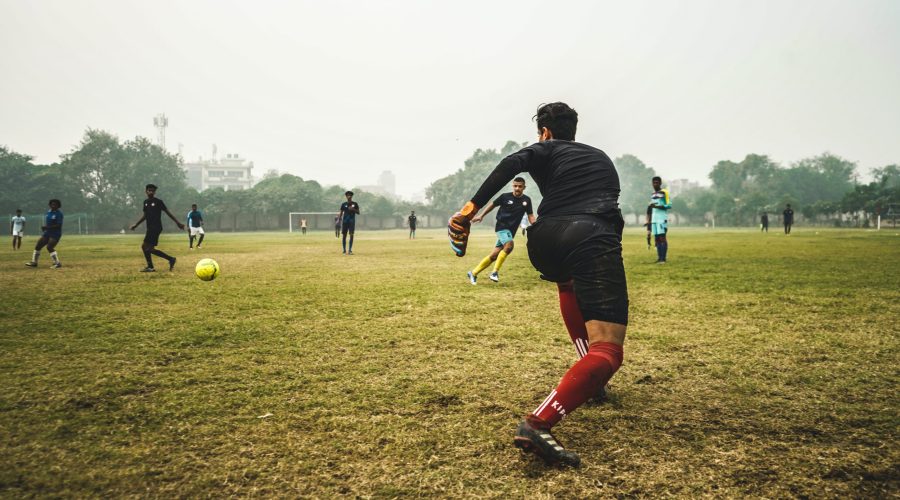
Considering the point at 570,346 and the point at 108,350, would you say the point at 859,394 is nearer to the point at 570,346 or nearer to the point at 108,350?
the point at 570,346

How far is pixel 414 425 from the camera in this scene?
3215 millimetres

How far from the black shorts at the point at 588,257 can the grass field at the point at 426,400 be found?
0.85 metres

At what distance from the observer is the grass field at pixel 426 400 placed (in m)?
2.55

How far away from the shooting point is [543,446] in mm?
2697

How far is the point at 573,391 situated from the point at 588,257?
842mm

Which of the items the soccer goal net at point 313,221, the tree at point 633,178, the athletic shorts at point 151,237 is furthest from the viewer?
the tree at point 633,178

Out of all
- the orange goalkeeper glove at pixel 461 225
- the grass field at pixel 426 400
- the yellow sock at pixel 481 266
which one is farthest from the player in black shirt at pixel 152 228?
the orange goalkeeper glove at pixel 461 225

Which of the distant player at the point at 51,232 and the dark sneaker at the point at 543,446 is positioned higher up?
the distant player at the point at 51,232

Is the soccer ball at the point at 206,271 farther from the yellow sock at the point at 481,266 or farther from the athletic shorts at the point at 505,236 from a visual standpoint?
the athletic shorts at the point at 505,236

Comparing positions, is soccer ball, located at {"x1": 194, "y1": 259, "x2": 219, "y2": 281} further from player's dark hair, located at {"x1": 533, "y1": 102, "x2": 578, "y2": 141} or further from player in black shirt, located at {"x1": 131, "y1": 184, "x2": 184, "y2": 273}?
player's dark hair, located at {"x1": 533, "y1": 102, "x2": 578, "y2": 141}

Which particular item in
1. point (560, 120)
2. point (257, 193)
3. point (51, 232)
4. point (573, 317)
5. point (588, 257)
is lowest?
point (573, 317)

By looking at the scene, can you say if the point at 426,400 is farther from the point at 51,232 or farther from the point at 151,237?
the point at 51,232

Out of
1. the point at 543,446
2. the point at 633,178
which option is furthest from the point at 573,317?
the point at 633,178

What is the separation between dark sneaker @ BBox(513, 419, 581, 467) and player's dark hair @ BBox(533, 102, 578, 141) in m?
2.06
